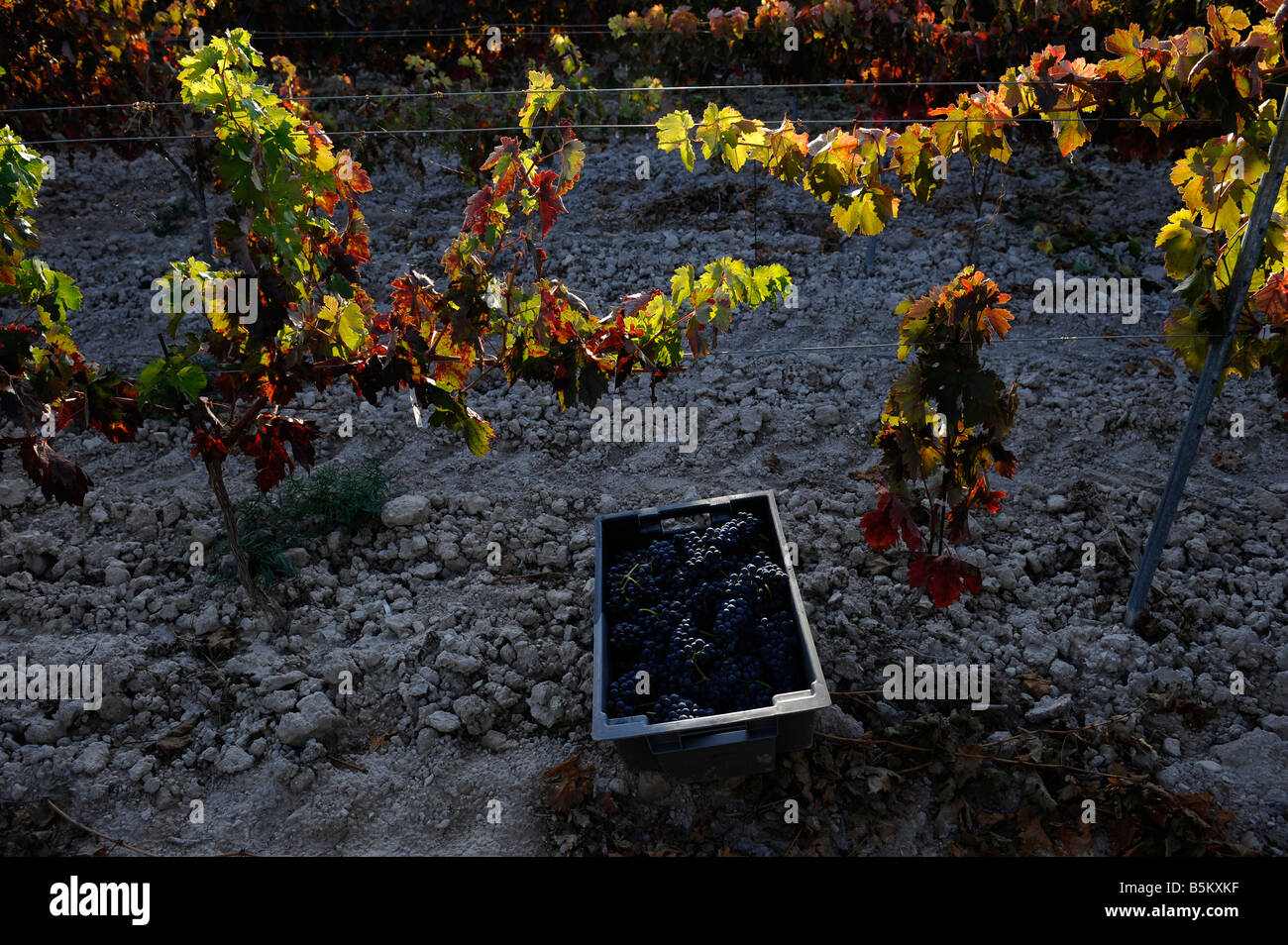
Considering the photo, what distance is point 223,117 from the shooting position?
2402mm

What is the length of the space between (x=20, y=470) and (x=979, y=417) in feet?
13.3

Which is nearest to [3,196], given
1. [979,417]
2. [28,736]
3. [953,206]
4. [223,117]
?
[223,117]

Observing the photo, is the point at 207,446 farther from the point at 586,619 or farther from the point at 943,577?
the point at 943,577

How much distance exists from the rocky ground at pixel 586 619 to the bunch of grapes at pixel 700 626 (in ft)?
0.95

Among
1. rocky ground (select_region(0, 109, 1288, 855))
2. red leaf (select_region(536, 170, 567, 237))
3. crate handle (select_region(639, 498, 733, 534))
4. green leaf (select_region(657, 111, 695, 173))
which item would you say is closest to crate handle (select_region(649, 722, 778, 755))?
rocky ground (select_region(0, 109, 1288, 855))

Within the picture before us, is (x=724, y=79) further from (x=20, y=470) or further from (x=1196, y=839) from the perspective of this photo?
(x=1196, y=839)

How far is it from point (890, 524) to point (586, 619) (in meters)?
1.17

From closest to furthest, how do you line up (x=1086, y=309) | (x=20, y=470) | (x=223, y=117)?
1. (x=223, y=117)
2. (x=20, y=470)
3. (x=1086, y=309)

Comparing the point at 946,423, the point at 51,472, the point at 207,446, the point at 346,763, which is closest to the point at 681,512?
the point at 946,423

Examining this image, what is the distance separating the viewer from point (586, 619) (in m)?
3.39

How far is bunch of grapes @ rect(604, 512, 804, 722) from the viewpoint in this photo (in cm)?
275

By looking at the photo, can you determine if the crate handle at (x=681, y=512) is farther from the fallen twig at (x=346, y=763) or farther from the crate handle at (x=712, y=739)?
the fallen twig at (x=346, y=763)

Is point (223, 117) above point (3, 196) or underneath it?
above

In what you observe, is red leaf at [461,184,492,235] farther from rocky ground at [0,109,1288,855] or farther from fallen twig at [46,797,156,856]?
fallen twig at [46,797,156,856]
